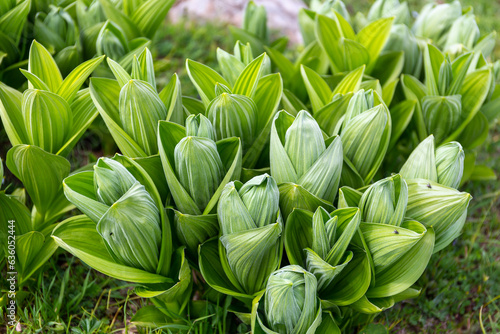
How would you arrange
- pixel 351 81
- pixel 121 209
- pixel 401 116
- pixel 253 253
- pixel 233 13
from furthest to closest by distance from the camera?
pixel 233 13 → pixel 401 116 → pixel 351 81 → pixel 253 253 → pixel 121 209

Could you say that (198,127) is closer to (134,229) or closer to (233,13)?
(134,229)

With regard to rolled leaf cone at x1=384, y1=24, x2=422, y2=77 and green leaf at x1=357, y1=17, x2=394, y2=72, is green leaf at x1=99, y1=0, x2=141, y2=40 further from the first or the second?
rolled leaf cone at x1=384, y1=24, x2=422, y2=77

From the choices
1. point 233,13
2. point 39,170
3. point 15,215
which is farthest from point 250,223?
point 233,13

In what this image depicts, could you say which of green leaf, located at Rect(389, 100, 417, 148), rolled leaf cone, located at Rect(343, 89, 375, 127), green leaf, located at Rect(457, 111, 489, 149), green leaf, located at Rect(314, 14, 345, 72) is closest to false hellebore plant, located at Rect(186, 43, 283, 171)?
rolled leaf cone, located at Rect(343, 89, 375, 127)

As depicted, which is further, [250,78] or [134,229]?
[250,78]

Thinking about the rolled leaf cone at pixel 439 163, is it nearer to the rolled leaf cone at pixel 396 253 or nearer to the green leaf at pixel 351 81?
the rolled leaf cone at pixel 396 253

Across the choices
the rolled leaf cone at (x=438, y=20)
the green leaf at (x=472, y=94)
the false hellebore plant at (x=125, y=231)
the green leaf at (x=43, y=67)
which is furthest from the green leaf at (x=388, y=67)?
the green leaf at (x=43, y=67)
